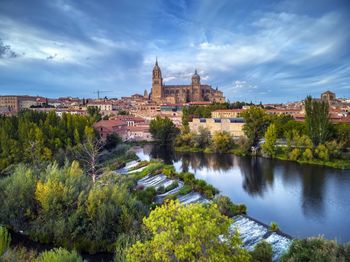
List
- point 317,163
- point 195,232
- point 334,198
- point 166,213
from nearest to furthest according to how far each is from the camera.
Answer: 1. point 195,232
2. point 166,213
3. point 334,198
4. point 317,163

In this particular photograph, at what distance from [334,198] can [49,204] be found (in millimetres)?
13972

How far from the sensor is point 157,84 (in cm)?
8556

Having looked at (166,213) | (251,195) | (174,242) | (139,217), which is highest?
(166,213)

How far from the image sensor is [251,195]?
17047 millimetres

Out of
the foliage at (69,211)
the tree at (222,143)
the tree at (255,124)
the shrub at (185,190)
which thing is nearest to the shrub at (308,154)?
the tree at (255,124)

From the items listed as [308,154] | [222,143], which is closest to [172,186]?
[308,154]

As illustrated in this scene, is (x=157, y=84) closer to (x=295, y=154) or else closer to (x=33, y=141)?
(x=295, y=154)

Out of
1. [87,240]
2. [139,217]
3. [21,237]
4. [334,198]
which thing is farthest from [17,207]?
[334,198]

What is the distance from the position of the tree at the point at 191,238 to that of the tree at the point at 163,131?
33.7 m

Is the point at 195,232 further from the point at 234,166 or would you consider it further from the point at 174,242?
the point at 234,166

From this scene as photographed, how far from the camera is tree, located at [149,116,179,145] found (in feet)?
128

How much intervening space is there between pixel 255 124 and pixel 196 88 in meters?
56.3

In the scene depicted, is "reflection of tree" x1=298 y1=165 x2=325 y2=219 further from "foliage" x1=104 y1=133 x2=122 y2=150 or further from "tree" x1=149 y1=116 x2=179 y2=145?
"tree" x1=149 y1=116 x2=179 y2=145

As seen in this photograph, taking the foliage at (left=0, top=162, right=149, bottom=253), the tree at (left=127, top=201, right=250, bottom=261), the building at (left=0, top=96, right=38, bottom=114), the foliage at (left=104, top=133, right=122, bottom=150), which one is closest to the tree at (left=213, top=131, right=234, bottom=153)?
the foliage at (left=104, top=133, right=122, bottom=150)
